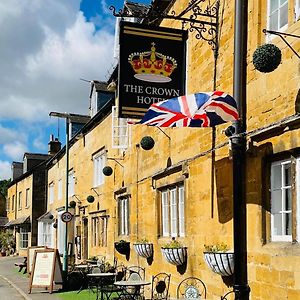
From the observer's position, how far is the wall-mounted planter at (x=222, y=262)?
8672 millimetres

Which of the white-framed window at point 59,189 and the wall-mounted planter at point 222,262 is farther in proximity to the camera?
the white-framed window at point 59,189

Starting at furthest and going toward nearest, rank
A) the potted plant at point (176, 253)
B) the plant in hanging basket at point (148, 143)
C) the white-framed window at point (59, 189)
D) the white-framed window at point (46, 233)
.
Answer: the white-framed window at point (46, 233)
the white-framed window at point (59, 189)
the plant in hanging basket at point (148, 143)
the potted plant at point (176, 253)

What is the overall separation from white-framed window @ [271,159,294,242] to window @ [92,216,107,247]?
45.0 ft

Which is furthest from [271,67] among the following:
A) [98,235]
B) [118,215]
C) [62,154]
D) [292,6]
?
[62,154]

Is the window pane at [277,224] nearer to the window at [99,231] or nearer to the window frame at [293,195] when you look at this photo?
the window frame at [293,195]

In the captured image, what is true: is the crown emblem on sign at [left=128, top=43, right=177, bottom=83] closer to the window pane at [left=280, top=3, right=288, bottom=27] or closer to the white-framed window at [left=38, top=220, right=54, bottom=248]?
the window pane at [left=280, top=3, right=288, bottom=27]

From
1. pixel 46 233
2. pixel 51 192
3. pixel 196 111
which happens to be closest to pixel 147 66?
pixel 196 111

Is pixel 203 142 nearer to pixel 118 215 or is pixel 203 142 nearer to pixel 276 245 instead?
pixel 276 245

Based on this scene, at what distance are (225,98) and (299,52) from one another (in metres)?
1.20

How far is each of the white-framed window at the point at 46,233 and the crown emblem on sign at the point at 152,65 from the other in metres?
25.8

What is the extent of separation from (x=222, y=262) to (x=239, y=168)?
2.24 m

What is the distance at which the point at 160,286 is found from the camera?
12352 millimetres

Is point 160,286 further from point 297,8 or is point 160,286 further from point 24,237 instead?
point 24,237

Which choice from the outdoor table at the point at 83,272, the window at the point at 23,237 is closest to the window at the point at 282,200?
the outdoor table at the point at 83,272
